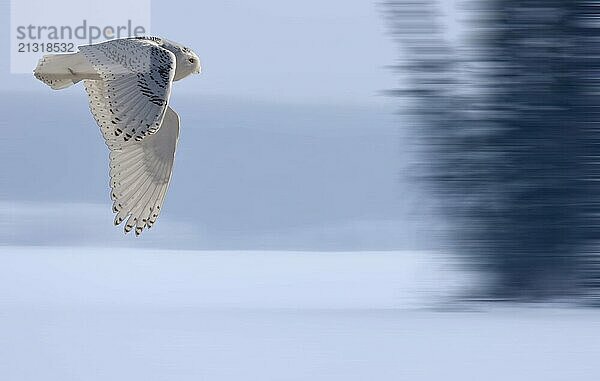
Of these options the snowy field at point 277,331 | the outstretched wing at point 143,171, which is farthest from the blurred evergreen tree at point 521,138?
the outstretched wing at point 143,171

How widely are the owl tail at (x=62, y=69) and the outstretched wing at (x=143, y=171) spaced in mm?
204

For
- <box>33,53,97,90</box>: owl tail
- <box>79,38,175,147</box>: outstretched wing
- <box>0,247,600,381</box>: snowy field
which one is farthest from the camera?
<box>0,247,600,381</box>: snowy field

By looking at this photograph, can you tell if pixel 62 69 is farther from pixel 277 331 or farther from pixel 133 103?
pixel 277 331

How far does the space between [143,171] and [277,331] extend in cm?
164

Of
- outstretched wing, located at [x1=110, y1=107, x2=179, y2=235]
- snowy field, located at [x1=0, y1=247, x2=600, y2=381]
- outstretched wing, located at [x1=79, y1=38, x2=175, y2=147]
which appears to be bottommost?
snowy field, located at [x1=0, y1=247, x2=600, y2=381]

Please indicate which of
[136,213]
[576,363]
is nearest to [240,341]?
[576,363]

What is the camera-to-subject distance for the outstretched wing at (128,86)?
2.62 meters

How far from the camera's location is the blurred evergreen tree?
4953 millimetres

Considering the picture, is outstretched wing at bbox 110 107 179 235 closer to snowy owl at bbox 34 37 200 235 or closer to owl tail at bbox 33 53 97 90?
snowy owl at bbox 34 37 200 235

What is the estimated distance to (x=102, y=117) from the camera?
2783mm

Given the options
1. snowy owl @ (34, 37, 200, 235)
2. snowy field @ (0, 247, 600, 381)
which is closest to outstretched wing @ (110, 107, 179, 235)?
snowy owl @ (34, 37, 200, 235)

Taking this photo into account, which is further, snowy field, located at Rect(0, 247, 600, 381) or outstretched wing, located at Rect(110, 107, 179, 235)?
snowy field, located at Rect(0, 247, 600, 381)

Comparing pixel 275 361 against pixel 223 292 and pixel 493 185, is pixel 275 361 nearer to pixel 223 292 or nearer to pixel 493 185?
pixel 493 185

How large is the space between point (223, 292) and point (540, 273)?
154 cm
